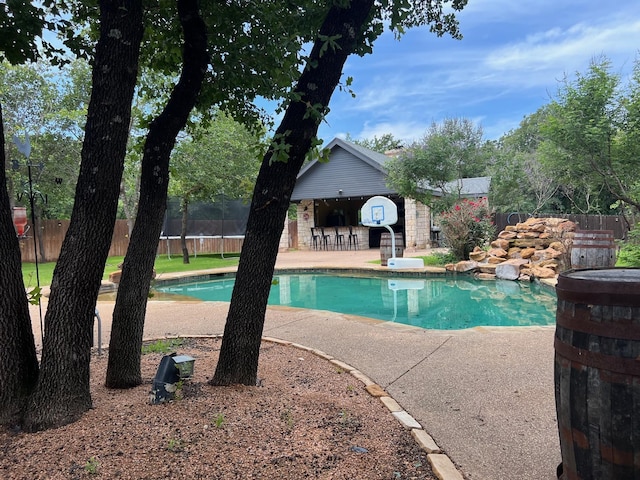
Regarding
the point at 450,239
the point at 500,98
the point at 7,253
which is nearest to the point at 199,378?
the point at 7,253

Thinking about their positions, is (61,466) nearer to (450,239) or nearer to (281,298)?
(281,298)

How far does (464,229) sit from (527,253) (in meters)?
1.57

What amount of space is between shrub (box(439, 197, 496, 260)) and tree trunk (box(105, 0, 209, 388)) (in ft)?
30.5

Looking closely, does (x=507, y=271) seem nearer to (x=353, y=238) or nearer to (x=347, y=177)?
(x=347, y=177)

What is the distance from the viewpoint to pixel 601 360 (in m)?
1.28

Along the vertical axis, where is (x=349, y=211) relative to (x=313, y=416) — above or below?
above

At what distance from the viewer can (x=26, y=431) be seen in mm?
1879

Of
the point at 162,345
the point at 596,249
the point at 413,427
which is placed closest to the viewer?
the point at 413,427

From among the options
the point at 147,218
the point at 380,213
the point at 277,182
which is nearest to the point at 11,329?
the point at 147,218

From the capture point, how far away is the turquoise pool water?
627 centimetres

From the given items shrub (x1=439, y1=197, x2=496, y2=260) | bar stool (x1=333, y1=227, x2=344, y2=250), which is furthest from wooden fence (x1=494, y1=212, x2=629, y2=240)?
bar stool (x1=333, y1=227, x2=344, y2=250)

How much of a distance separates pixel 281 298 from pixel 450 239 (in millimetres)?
4934

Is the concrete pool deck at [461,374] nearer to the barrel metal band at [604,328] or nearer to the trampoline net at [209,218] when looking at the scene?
the barrel metal band at [604,328]

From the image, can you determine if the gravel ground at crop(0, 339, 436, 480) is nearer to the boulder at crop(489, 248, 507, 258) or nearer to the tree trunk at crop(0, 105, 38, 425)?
the tree trunk at crop(0, 105, 38, 425)
